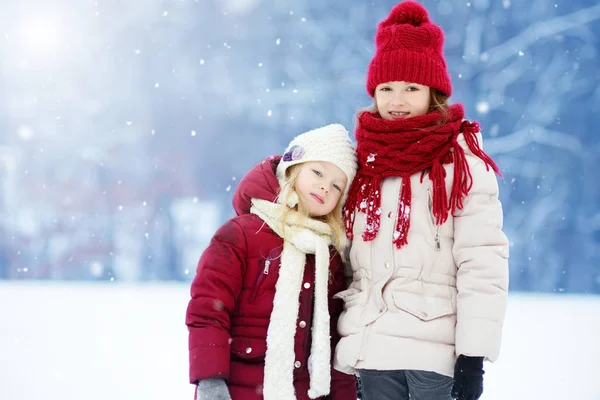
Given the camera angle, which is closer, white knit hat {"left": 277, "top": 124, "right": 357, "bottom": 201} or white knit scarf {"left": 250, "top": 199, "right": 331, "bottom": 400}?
white knit scarf {"left": 250, "top": 199, "right": 331, "bottom": 400}

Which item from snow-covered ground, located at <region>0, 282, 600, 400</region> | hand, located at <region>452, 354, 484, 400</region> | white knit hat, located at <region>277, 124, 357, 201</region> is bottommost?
snow-covered ground, located at <region>0, 282, 600, 400</region>

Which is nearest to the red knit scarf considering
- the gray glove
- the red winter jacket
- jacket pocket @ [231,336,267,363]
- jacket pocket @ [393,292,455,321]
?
jacket pocket @ [393,292,455,321]

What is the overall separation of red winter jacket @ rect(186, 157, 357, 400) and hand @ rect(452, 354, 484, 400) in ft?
1.03

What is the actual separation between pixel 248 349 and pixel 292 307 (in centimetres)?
13

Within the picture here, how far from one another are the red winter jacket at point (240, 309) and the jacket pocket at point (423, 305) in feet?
0.72

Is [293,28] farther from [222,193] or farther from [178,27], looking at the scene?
[222,193]

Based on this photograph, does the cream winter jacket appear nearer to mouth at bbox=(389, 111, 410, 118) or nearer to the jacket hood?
mouth at bbox=(389, 111, 410, 118)

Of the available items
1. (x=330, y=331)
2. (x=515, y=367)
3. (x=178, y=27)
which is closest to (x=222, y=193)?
(x=178, y=27)

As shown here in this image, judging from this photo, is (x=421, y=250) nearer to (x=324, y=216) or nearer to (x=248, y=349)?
(x=324, y=216)

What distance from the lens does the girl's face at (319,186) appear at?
147 cm

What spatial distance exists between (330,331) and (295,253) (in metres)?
0.20

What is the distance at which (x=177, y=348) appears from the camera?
10.5 ft

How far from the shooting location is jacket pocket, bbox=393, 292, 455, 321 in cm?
129

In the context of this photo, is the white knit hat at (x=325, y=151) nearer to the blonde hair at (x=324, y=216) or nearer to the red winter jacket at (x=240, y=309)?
the blonde hair at (x=324, y=216)
